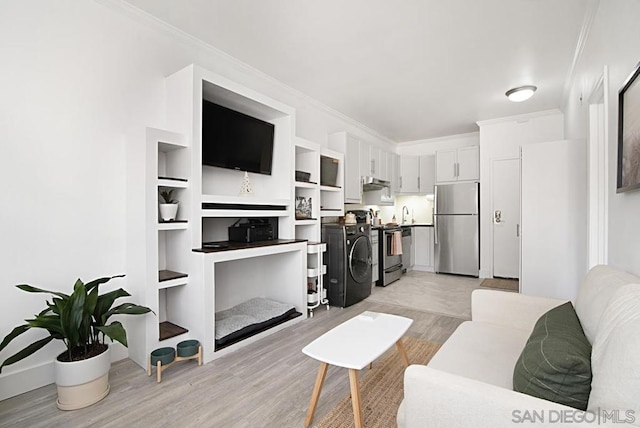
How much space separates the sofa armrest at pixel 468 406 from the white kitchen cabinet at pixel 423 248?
17.3ft

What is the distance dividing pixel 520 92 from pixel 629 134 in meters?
2.75

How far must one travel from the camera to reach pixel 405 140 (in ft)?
21.3

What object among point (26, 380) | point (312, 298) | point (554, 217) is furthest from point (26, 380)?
point (554, 217)

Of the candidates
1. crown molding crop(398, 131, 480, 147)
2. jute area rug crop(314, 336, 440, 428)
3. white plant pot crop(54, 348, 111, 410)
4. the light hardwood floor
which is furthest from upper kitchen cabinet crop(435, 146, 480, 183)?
white plant pot crop(54, 348, 111, 410)

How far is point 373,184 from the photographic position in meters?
5.18

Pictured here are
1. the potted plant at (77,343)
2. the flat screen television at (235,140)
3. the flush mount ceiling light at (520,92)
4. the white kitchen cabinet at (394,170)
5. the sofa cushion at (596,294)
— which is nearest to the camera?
the sofa cushion at (596,294)

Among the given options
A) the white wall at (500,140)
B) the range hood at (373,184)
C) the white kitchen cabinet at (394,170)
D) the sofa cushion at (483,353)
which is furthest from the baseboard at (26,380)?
the white wall at (500,140)

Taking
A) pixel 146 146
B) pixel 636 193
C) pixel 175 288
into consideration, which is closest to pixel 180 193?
pixel 146 146

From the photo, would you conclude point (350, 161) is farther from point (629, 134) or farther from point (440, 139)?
point (629, 134)

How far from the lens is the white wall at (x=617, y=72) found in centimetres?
145

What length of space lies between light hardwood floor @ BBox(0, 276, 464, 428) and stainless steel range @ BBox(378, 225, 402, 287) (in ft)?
8.58

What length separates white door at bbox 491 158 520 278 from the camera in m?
4.96

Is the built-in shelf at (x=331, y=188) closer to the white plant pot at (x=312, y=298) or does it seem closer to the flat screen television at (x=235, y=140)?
the flat screen television at (x=235, y=140)

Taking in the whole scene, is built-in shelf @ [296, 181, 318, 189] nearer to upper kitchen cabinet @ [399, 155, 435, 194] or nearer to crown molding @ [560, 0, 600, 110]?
crown molding @ [560, 0, 600, 110]
